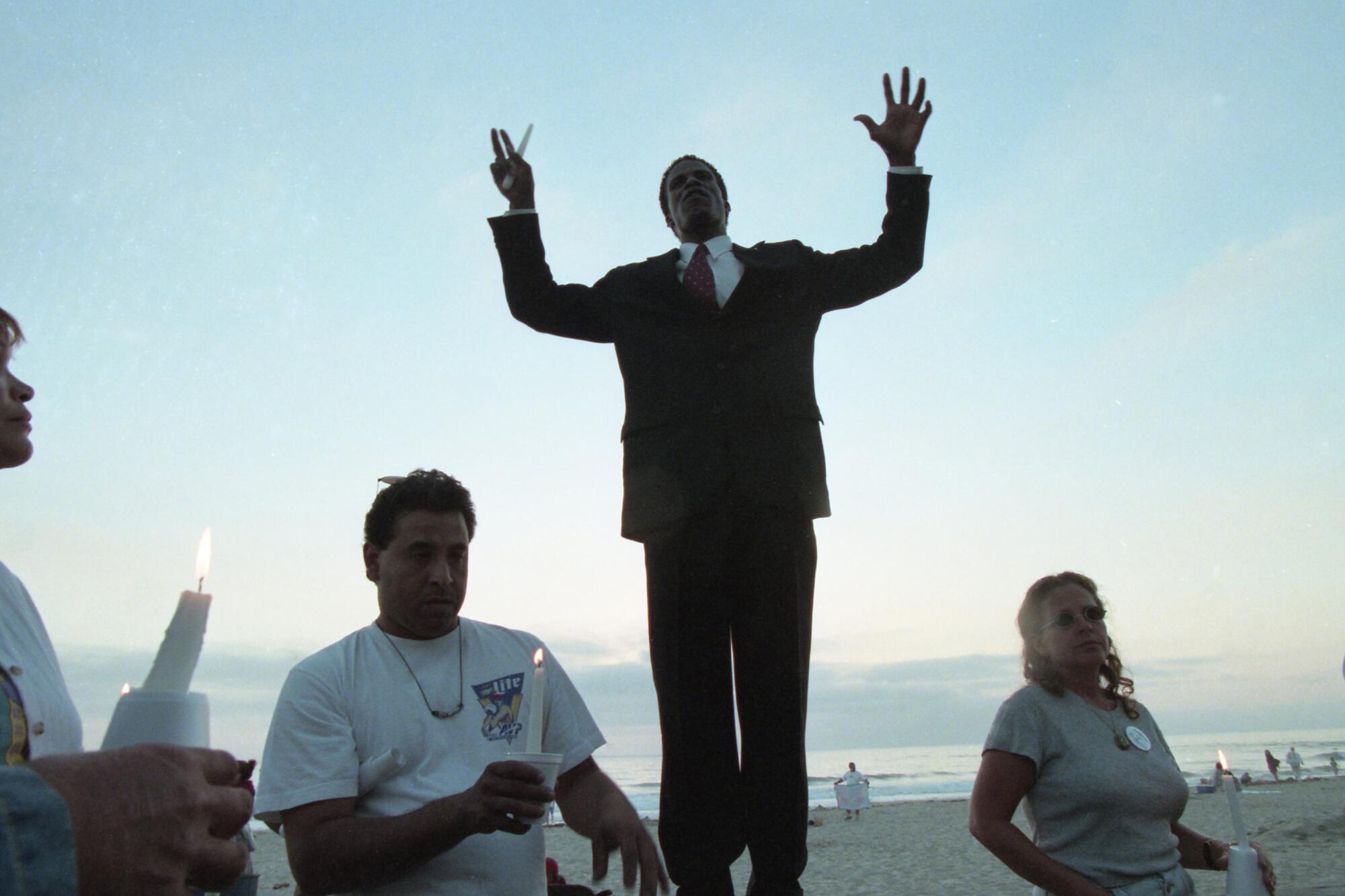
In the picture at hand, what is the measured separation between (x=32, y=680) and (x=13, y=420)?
0.55 metres

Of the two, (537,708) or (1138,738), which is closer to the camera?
(537,708)

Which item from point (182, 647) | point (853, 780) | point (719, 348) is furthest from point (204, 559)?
point (853, 780)

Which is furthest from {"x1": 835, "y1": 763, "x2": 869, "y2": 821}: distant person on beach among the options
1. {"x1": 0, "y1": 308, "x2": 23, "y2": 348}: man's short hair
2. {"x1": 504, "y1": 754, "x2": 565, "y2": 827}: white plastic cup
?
{"x1": 0, "y1": 308, "x2": 23, "y2": 348}: man's short hair

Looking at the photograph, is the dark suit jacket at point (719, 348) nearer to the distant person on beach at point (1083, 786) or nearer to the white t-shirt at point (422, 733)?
the white t-shirt at point (422, 733)

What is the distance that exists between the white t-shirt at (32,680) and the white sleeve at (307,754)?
2.59 ft

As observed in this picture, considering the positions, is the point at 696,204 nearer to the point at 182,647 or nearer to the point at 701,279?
the point at 701,279

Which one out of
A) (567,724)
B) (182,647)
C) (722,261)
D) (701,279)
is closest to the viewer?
(182,647)

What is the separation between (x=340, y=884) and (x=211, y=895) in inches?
37.3

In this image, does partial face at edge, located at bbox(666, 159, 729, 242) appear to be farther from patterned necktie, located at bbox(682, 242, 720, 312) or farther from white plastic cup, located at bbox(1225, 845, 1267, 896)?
white plastic cup, located at bbox(1225, 845, 1267, 896)

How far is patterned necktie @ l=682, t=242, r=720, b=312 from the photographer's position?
3344 mm

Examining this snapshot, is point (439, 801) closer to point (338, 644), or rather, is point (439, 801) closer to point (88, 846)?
point (338, 644)

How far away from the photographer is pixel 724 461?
306 cm

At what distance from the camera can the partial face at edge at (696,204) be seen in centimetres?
366

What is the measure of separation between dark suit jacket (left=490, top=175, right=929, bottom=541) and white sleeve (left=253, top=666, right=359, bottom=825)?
109cm
